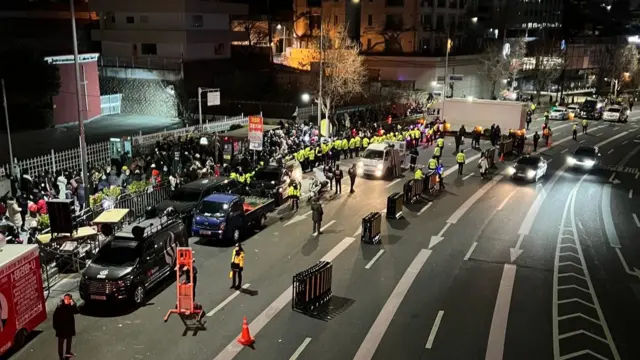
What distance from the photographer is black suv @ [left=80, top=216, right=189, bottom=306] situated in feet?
47.4

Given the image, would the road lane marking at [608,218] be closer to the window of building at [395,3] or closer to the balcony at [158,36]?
the balcony at [158,36]

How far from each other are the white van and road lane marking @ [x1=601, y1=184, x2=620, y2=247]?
1064 centimetres

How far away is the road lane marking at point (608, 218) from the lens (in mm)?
21500

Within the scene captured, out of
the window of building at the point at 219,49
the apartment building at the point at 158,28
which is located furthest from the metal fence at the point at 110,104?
the window of building at the point at 219,49

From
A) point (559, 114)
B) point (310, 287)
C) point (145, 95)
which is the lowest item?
point (310, 287)

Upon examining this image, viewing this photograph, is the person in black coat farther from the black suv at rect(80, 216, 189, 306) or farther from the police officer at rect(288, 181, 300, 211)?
the police officer at rect(288, 181, 300, 211)

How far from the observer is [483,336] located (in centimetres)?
1366

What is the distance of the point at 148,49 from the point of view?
159 ft

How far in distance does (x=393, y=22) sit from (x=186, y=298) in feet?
188

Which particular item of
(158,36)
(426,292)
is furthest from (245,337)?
(158,36)

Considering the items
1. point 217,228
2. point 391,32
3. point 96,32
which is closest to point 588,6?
point 391,32

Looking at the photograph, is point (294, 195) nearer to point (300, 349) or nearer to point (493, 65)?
point (300, 349)

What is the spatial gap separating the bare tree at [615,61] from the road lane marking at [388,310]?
76430 millimetres

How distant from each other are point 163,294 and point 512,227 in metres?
13.9
